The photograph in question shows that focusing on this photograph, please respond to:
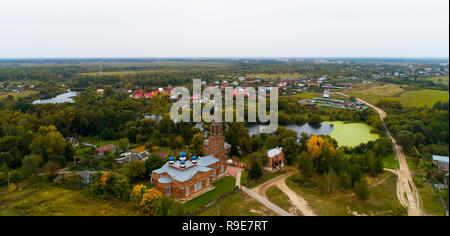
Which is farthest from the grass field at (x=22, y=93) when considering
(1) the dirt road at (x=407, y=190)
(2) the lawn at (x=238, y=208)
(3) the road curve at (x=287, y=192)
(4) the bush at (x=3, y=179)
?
(1) the dirt road at (x=407, y=190)

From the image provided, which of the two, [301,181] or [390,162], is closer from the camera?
[301,181]

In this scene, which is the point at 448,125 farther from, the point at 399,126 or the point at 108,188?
the point at 399,126

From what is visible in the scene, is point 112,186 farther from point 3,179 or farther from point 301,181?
point 301,181

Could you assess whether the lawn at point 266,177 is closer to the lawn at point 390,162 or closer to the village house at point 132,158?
the lawn at point 390,162

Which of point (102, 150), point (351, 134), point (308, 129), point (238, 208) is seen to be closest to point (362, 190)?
point (238, 208)

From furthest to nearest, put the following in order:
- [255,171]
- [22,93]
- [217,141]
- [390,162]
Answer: [22,93]
[390,162]
[217,141]
[255,171]

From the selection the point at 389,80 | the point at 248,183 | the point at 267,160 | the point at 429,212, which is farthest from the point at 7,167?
the point at 389,80
